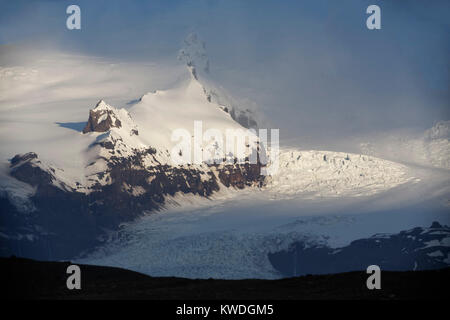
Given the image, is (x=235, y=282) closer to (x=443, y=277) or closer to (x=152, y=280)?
(x=152, y=280)

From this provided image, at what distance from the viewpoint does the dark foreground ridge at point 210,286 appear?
263 ft

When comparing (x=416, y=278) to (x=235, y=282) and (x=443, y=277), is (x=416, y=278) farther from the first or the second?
(x=235, y=282)

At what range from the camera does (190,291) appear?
275 ft

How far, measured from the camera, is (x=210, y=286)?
3406 inches

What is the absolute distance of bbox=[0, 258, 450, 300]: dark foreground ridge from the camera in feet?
263

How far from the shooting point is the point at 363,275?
8612 centimetres

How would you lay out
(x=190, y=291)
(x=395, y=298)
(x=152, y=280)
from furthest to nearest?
1. (x=152, y=280)
2. (x=190, y=291)
3. (x=395, y=298)
